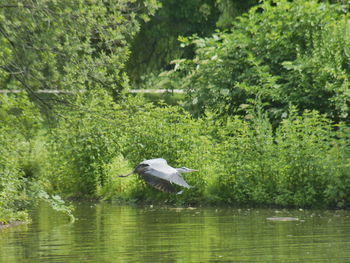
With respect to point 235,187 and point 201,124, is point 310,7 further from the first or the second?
point 235,187

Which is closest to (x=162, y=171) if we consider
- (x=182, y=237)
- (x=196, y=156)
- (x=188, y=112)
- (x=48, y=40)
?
(x=182, y=237)

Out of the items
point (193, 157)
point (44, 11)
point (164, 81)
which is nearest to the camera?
point (44, 11)

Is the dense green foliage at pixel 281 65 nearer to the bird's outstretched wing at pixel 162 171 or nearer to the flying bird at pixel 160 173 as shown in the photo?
the flying bird at pixel 160 173

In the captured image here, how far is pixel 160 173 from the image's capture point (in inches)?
468

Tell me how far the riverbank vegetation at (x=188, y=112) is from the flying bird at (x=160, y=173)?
87.5 inches

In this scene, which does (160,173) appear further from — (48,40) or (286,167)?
(286,167)

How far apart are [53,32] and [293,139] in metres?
5.44

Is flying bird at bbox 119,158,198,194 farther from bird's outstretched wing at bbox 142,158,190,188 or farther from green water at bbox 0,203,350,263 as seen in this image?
green water at bbox 0,203,350,263

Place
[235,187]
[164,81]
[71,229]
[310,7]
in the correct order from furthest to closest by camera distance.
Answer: [164,81], [310,7], [235,187], [71,229]

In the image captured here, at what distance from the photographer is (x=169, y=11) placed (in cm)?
3772

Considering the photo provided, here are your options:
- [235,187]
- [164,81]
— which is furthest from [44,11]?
[164,81]

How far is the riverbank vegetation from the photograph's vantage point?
1362 centimetres

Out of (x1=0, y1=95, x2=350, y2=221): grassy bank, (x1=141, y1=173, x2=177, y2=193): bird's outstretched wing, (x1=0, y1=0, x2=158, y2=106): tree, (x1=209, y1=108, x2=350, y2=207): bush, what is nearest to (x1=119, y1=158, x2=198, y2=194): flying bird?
(x1=141, y1=173, x2=177, y2=193): bird's outstretched wing

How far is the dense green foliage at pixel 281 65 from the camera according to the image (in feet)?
61.1
